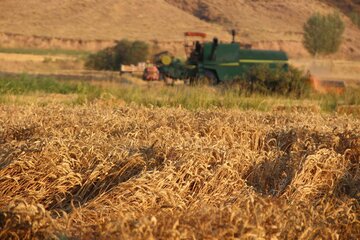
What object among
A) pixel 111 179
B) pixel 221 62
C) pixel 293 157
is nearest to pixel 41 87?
pixel 221 62

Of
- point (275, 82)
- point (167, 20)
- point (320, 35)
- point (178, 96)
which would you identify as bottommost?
point (167, 20)

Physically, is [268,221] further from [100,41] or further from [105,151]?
[100,41]

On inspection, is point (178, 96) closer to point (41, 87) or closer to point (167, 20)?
point (41, 87)

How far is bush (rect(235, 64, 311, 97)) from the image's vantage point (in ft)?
81.8

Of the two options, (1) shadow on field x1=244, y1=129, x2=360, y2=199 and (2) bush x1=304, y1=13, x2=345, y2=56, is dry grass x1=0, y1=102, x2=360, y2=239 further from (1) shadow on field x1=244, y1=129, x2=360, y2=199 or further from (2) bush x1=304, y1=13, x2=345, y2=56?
(2) bush x1=304, y1=13, x2=345, y2=56

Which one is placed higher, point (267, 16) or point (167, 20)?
point (167, 20)

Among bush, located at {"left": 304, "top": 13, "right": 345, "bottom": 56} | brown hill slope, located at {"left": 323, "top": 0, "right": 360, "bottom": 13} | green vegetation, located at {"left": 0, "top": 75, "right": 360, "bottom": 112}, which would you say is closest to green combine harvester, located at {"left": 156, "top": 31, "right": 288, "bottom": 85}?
green vegetation, located at {"left": 0, "top": 75, "right": 360, "bottom": 112}

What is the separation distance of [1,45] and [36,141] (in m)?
76.1

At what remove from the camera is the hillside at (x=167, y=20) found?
290ft

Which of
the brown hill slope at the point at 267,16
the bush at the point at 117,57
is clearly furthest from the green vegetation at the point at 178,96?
the brown hill slope at the point at 267,16

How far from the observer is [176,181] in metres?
7.25

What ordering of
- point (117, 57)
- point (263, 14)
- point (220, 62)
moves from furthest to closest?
point (263, 14) < point (117, 57) < point (220, 62)

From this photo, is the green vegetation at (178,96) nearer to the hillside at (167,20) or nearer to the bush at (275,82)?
the bush at (275,82)

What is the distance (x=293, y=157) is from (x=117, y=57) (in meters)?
46.0
